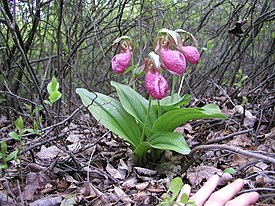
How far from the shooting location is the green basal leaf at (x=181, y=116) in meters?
1.35

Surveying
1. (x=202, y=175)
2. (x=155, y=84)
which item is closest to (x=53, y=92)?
(x=155, y=84)

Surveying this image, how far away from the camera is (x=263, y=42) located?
3.13 m

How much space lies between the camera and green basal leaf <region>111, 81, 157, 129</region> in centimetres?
151

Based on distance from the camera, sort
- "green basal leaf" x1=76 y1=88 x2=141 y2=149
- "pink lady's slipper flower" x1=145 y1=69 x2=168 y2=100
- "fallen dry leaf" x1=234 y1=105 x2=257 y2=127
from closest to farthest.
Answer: "pink lady's slipper flower" x1=145 y1=69 x2=168 y2=100, "green basal leaf" x1=76 y1=88 x2=141 y2=149, "fallen dry leaf" x1=234 y1=105 x2=257 y2=127

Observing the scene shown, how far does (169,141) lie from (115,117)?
0.95 feet

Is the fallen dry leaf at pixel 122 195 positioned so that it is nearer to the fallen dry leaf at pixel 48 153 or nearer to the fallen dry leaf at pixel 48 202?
the fallen dry leaf at pixel 48 202

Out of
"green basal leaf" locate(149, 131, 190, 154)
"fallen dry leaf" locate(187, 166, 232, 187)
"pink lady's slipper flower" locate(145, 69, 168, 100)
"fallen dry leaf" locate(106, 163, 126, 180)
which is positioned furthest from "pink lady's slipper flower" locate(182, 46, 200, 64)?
"fallen dry leaf" locate(106, 163, 126, 180)

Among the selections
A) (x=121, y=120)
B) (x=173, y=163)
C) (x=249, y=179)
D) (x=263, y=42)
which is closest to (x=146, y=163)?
(x=173, y=163)

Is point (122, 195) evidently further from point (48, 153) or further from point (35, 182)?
point (48, 153)

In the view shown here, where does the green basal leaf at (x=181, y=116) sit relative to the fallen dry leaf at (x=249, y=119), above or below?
above

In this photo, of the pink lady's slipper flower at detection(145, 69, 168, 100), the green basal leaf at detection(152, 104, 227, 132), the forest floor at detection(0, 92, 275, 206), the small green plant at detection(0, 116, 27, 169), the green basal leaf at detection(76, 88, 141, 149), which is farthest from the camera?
the green basal leaf at detection(76, 88, 141, 149)

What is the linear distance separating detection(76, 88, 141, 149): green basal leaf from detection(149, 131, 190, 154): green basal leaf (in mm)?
98

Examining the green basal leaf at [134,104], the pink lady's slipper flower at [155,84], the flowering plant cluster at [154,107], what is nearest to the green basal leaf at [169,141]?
the flowering plant cluster at [154,107]

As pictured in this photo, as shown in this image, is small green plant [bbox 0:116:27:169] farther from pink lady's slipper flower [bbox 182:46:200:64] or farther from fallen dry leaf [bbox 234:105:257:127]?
fallen dry leaf [bbox 234:105:257:127]
